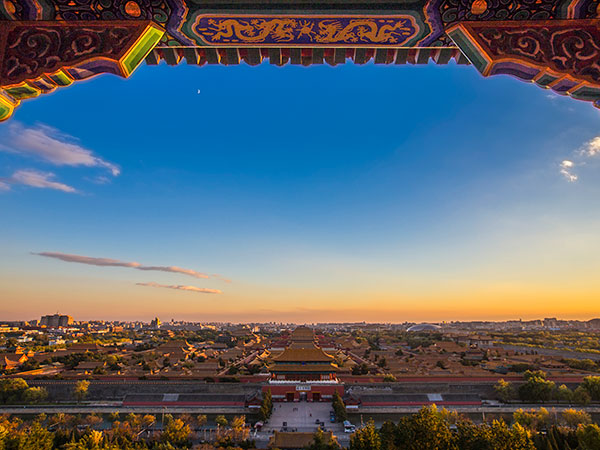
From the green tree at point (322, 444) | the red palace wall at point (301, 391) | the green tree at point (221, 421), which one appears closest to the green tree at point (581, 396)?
the red palace wall at point (301, 391)

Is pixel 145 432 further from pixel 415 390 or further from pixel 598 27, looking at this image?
pixel 598 27

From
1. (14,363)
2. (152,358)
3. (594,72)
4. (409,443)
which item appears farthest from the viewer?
(152,358)

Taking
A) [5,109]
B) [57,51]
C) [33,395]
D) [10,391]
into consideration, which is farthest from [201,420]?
[57,51]

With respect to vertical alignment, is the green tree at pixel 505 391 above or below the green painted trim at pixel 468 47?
below

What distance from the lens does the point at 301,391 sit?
26875mm

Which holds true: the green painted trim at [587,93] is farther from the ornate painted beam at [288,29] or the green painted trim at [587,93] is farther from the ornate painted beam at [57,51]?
the ornate painted beam at [57,51]

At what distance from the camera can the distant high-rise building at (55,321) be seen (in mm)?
119550

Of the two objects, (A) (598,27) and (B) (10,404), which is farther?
(B) (10,404)

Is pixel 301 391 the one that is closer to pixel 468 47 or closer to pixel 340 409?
pixel 340 409

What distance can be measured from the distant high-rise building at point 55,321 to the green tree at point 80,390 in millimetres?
111716

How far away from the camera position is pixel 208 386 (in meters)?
26.9

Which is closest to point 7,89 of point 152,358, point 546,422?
point 546,422

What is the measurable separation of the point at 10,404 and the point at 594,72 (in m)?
33.6

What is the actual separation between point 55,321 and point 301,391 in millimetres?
121966
